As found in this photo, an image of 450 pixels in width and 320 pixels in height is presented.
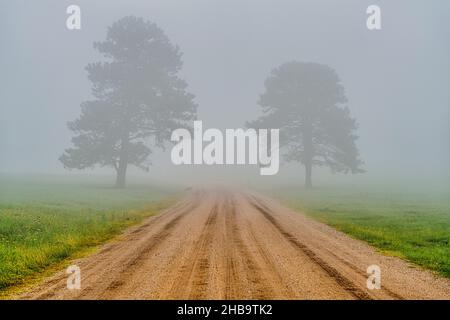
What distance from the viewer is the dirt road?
8.06 m

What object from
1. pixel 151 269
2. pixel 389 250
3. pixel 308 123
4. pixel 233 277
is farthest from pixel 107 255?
pixel 308 123

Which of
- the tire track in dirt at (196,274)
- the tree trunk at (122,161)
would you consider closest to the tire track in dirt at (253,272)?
the tire track in dirt at (196,274)

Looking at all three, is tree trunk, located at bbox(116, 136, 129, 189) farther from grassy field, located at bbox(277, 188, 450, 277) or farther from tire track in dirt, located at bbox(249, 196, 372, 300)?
tire track in dirt, located at bbox(249, 196, 372, 300)

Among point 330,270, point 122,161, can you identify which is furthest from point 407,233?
point 122,161

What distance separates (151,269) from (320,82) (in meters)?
47.2

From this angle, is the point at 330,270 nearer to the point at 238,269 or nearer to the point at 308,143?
the point at 238,269

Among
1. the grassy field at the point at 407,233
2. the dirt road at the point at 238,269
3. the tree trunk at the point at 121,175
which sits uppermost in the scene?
the tree trunk at the point at 121,175

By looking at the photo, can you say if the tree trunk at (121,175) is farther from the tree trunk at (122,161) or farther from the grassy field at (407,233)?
the grassy field at (407,233)

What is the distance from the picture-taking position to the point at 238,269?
9.96 metres

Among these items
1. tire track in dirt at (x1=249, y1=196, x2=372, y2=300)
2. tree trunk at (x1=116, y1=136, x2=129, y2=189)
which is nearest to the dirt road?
tire track in dirt at (x1=249, y1=196, x2=372, y2=300)

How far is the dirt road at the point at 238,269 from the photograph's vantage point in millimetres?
8062
